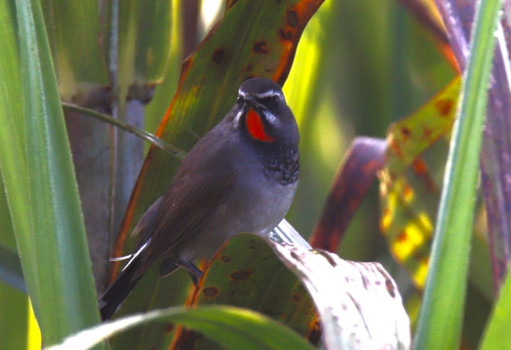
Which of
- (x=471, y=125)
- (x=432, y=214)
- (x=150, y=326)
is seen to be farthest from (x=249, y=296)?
(x=432, y=214)

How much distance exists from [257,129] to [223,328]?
111cm

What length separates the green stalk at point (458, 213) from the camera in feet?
2.43

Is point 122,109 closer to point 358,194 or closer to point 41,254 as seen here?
point 41,254

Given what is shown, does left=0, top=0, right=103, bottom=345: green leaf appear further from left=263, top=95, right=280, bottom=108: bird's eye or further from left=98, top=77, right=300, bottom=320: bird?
left=263, top=95, right=280, bottom=108: bird's eye

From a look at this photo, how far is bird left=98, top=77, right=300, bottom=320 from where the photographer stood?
1.57 meters

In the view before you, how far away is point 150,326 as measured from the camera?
1260mm

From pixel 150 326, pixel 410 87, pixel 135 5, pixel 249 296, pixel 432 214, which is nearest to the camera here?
pixel 249 296

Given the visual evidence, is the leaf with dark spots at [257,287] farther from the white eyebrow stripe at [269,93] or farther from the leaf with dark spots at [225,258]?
the white eyebrow stripe at [269,93]

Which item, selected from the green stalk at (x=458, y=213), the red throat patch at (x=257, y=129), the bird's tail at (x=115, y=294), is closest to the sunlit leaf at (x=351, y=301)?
the green stalk at (x=458, y=213)

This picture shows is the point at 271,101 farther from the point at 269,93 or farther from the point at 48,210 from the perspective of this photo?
the point at 48,210

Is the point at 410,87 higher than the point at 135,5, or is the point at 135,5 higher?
the point at 135,5

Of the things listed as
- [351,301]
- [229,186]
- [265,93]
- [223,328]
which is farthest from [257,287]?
[229,186]

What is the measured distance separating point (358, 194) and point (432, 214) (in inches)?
11.1

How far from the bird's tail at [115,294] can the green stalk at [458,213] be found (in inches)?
27.2
